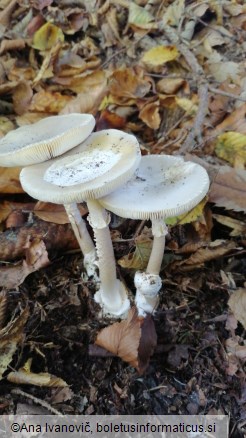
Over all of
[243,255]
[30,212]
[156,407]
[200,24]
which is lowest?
[156,407]

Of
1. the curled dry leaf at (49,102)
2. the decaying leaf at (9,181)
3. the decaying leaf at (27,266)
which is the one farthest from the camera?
the curled dry leaf at (49,102)

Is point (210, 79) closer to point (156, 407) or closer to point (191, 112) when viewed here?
point (191, 112)

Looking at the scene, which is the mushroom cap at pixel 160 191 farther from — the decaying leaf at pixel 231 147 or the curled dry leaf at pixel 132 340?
the decaying leaf at pixel 231 147

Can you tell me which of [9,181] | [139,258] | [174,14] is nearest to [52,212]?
[9,181]

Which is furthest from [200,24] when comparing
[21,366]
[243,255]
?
[21,366]

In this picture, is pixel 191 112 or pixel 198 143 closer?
pixel 198 143

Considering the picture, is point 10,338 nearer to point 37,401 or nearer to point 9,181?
point 37,401

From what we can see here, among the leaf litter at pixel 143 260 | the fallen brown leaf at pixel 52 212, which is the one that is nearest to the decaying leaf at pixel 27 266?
the leaf litter at pixel 143 260
